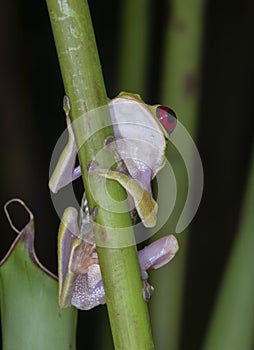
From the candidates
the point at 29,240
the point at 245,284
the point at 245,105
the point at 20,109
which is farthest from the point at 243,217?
the point at 245,105

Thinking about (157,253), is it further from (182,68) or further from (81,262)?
(182,68)

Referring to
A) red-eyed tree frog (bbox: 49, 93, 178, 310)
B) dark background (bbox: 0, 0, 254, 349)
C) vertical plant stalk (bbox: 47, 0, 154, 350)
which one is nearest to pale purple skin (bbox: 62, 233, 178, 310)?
red-eyed tree frog (bbox: 49, 93, 178, 310)

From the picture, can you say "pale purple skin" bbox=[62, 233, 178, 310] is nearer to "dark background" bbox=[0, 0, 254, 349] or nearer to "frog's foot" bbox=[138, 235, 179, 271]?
"frog's foot" bbox=[138, 235, 179, 271]

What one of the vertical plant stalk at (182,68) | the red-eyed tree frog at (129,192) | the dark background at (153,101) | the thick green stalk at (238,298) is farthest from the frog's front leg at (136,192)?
the dark background at (153,101)

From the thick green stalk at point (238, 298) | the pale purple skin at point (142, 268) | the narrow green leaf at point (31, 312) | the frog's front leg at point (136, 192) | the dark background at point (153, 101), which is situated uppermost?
the frog's front leg at point (136, 192)

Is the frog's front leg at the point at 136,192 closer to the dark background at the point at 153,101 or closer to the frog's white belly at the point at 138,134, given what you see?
the frog's white belly at the point at 138,134

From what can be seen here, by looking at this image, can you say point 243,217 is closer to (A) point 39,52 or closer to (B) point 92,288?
(B) point 92,288
